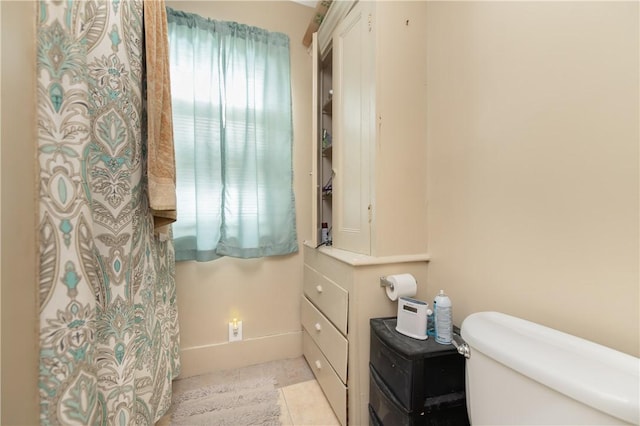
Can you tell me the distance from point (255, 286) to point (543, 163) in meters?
1.58

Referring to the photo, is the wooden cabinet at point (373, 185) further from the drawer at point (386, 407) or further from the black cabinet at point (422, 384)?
the black cabinet at point (422, 384)

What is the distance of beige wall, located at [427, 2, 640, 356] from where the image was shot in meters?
0.58

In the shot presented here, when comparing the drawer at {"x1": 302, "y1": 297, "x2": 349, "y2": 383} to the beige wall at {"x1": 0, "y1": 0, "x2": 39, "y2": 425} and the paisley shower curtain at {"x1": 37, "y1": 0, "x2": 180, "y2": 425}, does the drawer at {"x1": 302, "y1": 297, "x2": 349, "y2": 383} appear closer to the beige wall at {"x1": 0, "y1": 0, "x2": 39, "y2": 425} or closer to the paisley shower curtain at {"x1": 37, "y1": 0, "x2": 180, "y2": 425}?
the paisley shower curtain at {"x1": 37, "y1": 0, "x2": 180, "y2": 425}

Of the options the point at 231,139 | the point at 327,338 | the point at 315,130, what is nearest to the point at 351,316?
the point at 327,338

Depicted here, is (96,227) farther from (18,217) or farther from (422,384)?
(422,384)

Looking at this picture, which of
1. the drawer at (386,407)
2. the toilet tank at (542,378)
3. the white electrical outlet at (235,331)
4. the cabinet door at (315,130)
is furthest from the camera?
the white electrical outlet at (235,331)

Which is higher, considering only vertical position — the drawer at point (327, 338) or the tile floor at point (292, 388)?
the drawer at point (327, 338)

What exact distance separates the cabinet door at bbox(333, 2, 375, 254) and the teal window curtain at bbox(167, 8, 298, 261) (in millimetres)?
425

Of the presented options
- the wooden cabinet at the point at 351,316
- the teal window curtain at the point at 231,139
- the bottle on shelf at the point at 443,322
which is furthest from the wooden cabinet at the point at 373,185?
the teal window curtain at the point at 231,139

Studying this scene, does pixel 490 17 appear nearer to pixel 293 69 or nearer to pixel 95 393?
pixel 293 69

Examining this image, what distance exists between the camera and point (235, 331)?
5.30ft

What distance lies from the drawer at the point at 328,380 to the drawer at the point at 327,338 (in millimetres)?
44

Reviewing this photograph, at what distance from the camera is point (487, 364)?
2.11 feet

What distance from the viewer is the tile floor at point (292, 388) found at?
1.21 metres
